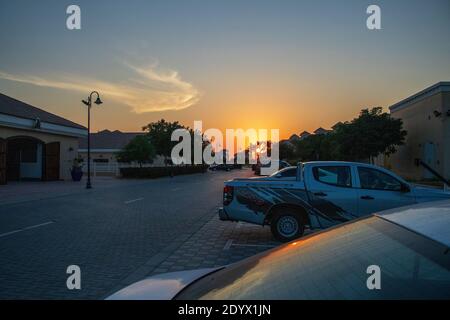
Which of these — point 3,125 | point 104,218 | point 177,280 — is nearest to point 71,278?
point 177,280

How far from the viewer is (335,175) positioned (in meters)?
8.82

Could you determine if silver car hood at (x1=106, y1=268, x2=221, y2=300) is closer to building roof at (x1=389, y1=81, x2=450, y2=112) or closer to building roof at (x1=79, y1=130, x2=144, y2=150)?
building roof at (x1=389, y1=81, x2=450, y2=112)

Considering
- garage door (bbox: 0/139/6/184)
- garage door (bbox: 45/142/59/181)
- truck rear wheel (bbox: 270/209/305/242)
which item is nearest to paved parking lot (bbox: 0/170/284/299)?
truck rear wheel (bbox: 270/209/305/242)

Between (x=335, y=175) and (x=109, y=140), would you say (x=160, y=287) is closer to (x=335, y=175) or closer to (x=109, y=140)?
(x=335, y=175)

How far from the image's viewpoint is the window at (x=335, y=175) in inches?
345

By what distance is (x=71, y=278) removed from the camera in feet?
19.5

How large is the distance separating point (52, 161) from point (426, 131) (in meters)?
32.3

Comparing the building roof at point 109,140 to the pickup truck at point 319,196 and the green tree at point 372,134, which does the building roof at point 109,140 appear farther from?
the pickup truck at point 319,196

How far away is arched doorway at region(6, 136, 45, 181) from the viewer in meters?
34.1

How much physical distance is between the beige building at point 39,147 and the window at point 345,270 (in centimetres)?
3165

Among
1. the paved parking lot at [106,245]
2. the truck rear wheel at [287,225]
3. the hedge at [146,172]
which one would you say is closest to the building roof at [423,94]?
the paved parking lot at [106,245]

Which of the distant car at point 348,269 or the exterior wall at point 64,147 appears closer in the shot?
the distant car at point 348,269
